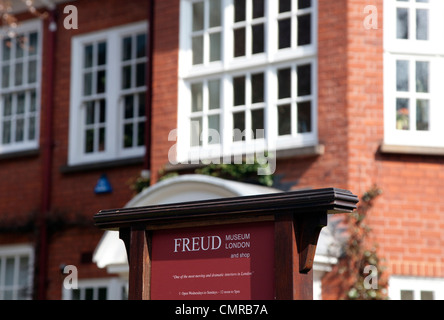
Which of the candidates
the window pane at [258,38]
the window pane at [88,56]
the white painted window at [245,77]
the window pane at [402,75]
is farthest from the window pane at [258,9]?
the window pane at [88,56]

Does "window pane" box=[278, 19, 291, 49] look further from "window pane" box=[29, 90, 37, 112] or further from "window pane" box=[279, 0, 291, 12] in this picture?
"window pane" box=[29, 90, 37, 112]

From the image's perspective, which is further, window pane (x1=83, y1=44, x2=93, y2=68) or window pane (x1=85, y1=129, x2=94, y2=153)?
window pane (x1=83, y1=44, x2=93, y2=68)

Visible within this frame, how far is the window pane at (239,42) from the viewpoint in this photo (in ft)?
36.3

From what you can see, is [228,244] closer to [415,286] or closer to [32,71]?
[415,286]

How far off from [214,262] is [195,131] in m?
5.71

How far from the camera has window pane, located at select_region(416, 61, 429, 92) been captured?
33.5 ft

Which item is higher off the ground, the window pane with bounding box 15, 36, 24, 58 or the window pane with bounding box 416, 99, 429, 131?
the window pane with bounding box 15, 36, 24, 58

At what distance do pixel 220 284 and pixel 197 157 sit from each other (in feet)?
18.1

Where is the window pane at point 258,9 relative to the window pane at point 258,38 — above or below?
above

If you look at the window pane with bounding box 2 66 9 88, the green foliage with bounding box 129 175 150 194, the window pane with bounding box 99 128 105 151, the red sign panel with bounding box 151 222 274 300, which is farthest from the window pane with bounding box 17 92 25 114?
the red sign panel with bounding box 151 222 274 300

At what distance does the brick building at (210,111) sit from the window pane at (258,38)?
18 millimetres

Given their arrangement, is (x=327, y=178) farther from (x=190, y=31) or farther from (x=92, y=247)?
(x=92, y=247)

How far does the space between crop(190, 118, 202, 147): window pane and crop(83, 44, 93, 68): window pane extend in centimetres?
297

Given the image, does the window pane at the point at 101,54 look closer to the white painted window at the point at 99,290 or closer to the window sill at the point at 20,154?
the window sill at the point at 20,154
